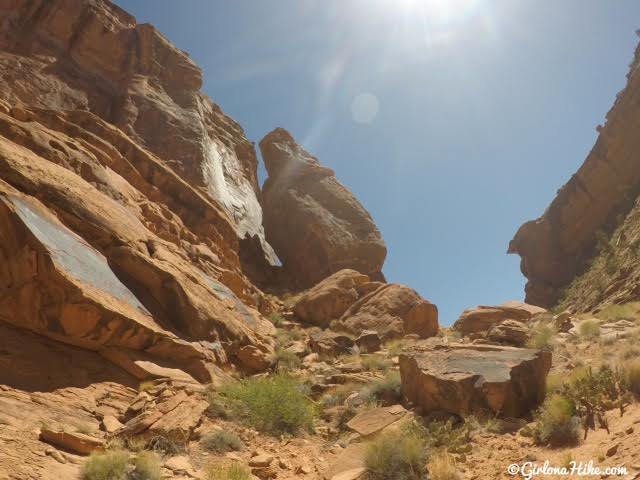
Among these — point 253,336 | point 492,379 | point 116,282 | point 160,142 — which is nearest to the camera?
point 492,379

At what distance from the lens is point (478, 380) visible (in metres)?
8.88

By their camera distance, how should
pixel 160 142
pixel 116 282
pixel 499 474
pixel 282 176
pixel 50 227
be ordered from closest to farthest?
pixel 499 474 → pixel 50 227 → pixel 116 282 → pixel 160 142 → pixel 282 176

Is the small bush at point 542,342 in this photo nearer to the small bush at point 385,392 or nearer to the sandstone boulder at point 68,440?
the small bush at point 385,392

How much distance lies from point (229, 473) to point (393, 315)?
52.7 ft

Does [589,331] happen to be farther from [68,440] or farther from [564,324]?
[68,440]

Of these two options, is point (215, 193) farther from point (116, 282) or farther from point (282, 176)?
point (116, 282)

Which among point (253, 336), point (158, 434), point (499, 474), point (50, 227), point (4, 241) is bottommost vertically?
point (499, 474)

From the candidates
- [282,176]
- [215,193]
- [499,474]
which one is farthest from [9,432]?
[282,176]

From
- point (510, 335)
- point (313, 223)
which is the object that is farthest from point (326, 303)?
point (313, 223)

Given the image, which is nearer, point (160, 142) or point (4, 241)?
point (4, 241)

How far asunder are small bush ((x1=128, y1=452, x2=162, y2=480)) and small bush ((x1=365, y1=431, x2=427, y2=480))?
2997 mm

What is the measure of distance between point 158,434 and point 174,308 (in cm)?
561

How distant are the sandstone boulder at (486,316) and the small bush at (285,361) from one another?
1070cm

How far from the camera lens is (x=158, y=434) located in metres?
7.47
